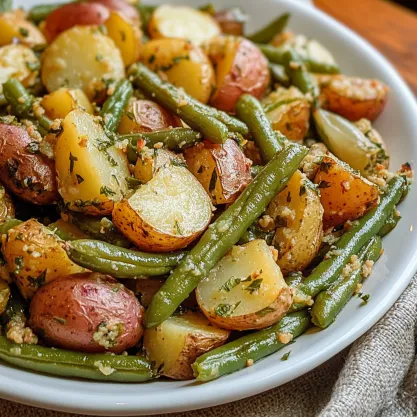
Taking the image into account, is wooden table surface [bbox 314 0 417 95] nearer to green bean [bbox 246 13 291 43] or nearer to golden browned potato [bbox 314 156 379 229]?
green bean [bbox 246 13 291 43]

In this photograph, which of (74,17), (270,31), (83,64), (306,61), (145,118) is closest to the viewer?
(145,118)

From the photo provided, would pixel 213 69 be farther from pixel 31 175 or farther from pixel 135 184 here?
pixel 31 175

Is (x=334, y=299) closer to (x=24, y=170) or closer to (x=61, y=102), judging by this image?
(x=24, y=170)

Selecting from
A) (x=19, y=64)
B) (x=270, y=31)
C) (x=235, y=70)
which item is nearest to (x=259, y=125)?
(x=235, y=70)

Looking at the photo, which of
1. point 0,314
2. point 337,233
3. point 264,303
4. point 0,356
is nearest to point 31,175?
point 0,314

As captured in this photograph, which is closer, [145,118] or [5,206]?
[5,206]

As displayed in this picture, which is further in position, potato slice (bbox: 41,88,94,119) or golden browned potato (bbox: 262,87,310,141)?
golden browned potato (bbox: 262,87,310,141)

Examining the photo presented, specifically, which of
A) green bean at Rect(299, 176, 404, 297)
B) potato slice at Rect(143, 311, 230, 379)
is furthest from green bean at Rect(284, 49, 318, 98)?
potato slice at Rect(143, 311, 230, 379)
